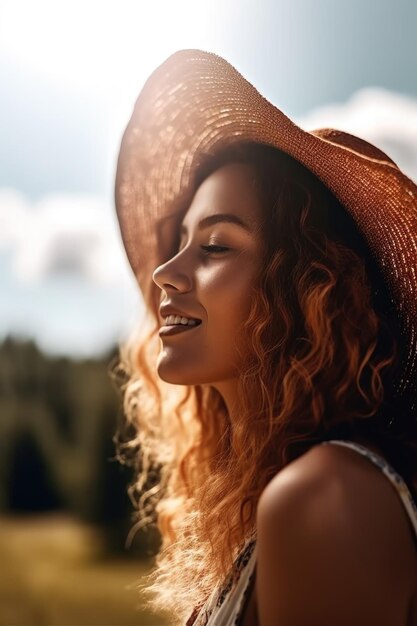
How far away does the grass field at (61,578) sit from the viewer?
10883 millimetres

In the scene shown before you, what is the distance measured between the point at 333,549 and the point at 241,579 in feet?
1.03

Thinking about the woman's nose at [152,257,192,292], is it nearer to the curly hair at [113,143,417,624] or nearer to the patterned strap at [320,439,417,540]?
the curly hair at [113,143,417,624]

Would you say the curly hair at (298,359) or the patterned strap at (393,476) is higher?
the curly hair at (298,359)

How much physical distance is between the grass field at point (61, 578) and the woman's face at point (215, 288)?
909cm

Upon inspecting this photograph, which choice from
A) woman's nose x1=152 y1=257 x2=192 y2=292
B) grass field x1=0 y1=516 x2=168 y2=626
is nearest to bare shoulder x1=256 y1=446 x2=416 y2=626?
woman's nose x1=152 y1=257 x2=192 y2=292

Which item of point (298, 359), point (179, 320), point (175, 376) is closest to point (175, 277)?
point (179, 320)

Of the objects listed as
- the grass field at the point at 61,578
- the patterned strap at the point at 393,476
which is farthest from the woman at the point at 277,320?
the grass field at the point at 61,578

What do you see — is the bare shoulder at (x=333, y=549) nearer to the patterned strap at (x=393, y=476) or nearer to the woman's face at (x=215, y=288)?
the patterned strap at (x=393, y=476)

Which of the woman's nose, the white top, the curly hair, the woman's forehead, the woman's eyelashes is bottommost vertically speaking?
the white top

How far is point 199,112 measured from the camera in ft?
6.38

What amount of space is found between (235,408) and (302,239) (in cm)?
38

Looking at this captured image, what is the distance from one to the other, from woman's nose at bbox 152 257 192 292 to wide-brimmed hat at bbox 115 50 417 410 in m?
0.32

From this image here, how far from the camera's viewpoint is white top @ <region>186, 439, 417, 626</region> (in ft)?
3.80

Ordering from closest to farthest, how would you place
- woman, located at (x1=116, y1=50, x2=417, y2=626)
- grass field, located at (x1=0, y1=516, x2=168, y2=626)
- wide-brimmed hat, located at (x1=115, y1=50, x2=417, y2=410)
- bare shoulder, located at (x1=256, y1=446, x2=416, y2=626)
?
bare shoulder, located at (x1=256, y1=446, x2=416, y2=626), woman, located at (x1=116, y1=50, x2=417, y2=626), wide-brimmed hat, located at (x1=115, y1=50, x2=417, y2=410), grass field, located at (x1=0, y1=516, x2=168, y2=626)
